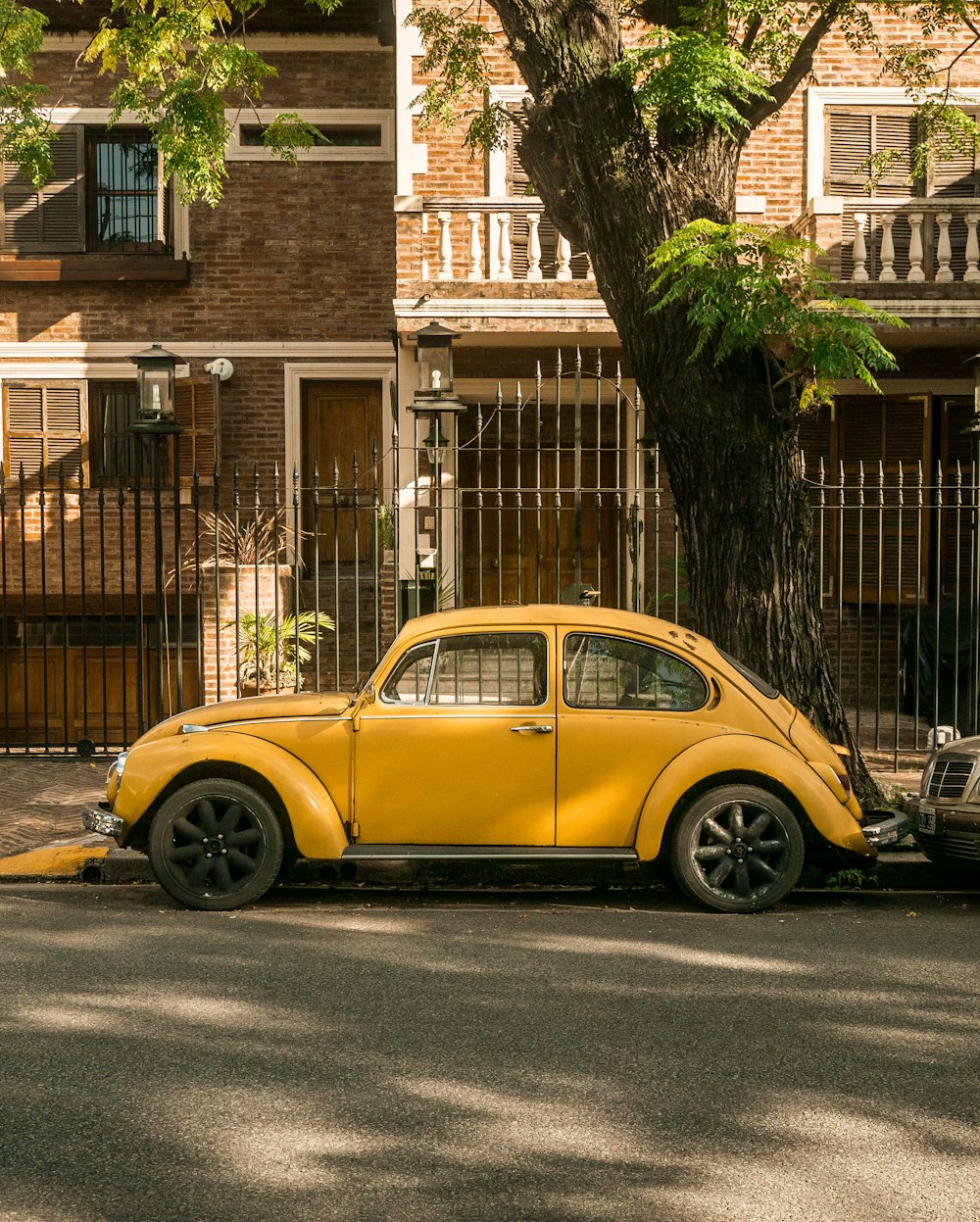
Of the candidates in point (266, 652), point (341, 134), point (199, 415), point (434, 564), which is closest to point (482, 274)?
point (434, 564)

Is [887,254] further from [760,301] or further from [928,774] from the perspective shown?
[928,774]

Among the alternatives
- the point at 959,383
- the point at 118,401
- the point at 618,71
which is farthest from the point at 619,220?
the point at 118,401

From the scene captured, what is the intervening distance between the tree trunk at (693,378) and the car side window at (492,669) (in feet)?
6.79

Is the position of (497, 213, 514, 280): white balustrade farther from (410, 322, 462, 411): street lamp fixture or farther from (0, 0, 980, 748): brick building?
(410, 322, 462, 411): street lamp fixture

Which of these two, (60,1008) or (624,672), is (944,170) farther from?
(60,1008)

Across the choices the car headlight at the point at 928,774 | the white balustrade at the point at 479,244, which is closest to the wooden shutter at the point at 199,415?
the white balustrade at the point at 479,244

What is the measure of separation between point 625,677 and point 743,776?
31.5 inches

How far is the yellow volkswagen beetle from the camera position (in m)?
7.12

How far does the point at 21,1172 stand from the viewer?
3.89 m

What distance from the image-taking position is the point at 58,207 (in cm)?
1730

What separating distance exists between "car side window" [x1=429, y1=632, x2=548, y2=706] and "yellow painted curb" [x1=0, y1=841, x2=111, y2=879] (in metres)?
2.56

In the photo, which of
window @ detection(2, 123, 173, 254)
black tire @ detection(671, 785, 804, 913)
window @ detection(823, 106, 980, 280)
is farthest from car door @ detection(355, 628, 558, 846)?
window @ detection(2, 123, 173, 254)

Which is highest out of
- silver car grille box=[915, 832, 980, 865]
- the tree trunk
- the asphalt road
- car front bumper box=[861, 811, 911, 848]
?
the tree trunk

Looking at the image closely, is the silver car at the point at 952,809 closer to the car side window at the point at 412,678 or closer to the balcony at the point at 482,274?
the car side window at the point at 412,678
